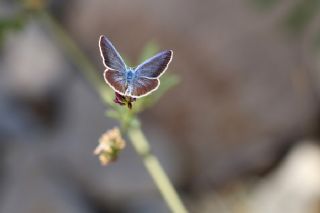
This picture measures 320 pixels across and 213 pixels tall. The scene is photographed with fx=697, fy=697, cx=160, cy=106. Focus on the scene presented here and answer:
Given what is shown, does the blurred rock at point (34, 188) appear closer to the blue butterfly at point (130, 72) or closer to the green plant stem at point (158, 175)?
the green plant stem at point (158, 175)

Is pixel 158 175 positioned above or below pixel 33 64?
below

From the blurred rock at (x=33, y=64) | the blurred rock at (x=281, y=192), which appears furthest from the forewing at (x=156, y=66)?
the blurred rock at (x=33, y=64)

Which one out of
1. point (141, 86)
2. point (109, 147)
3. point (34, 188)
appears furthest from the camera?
point (34, 188)

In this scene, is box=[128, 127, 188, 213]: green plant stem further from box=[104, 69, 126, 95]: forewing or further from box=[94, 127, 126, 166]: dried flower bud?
box=[104, 69, 126, 95]: forewing

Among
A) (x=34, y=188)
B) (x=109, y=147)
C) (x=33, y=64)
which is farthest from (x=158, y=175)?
(x=33, y=64)

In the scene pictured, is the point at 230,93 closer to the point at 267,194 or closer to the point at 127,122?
the point at 267,194

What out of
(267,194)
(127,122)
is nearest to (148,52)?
(127,122)

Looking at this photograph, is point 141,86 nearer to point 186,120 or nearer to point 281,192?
point 281,192
